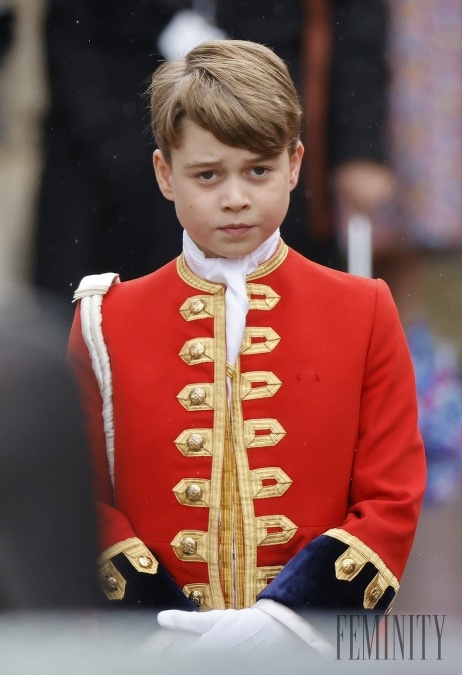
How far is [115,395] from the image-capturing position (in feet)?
8.13

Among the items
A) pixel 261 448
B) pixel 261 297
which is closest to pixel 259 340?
pixel 261 297

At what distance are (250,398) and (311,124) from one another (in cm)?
125

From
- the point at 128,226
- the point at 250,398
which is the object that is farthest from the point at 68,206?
the point at 250,398

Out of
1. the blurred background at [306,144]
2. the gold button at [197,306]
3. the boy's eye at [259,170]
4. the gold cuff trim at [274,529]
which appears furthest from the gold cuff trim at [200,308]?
the blurred background at [306,144]

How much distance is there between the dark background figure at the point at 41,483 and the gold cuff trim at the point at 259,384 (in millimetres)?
758

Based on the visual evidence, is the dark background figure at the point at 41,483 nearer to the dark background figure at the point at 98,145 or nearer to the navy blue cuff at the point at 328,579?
the navy blue cuff at the point at 328,579

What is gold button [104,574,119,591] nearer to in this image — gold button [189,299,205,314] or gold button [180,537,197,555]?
gold button [180,537,197,555]

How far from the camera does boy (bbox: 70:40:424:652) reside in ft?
7.74

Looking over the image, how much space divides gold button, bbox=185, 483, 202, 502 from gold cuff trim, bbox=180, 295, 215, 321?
0.92 ft

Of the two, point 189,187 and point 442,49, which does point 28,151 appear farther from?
point 189,187

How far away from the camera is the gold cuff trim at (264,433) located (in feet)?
7.93

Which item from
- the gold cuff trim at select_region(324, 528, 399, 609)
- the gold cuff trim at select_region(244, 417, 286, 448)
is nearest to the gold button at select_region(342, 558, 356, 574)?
the gold cuff trim at select_region(324, 528, 399, 609)

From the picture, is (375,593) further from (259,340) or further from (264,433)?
(259,340)

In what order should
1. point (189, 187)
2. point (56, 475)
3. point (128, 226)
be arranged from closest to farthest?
1. point (56, 475)
2. point (189, 187)
3. point (128, 226)
